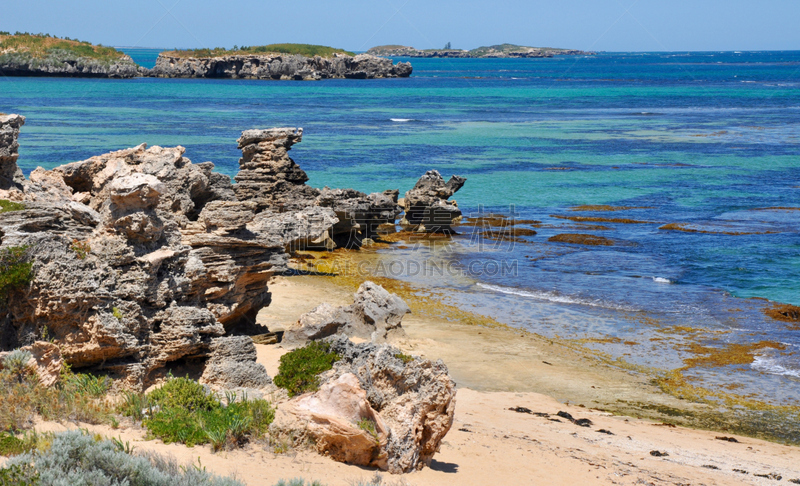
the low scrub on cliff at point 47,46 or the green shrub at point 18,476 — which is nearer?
the green shrub at point 18,476

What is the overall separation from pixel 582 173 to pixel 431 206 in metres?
19.4

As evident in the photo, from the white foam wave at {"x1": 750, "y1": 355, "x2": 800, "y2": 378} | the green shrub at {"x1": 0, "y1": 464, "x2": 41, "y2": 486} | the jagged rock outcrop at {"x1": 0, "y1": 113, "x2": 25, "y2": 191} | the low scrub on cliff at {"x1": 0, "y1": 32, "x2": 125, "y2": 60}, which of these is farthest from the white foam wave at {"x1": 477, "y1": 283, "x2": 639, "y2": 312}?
the low scrub on cliff at {"x1": 0, "y1": 32, "x2": 125, "y2": 60}

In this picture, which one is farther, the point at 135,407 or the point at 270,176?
the point at 270,176

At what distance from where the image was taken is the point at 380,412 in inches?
350

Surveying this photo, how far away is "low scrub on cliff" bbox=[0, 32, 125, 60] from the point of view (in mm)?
135625

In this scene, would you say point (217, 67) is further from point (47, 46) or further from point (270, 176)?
point (270, 176)

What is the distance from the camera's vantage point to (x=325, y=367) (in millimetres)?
9758

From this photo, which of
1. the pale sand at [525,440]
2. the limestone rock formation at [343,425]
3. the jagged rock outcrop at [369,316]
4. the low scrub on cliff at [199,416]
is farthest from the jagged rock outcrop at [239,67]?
the limestone rock formation at [343,425]

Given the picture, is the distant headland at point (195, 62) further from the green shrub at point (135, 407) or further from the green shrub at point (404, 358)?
the green shrub at point (404, 358)

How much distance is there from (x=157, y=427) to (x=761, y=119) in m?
80.1

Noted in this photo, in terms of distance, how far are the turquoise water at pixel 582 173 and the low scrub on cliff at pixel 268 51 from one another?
210ft

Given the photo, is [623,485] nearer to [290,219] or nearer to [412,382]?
[412,382]

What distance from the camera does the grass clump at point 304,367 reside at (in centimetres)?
956

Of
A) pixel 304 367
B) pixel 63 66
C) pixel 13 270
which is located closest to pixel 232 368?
pixel 304 367
